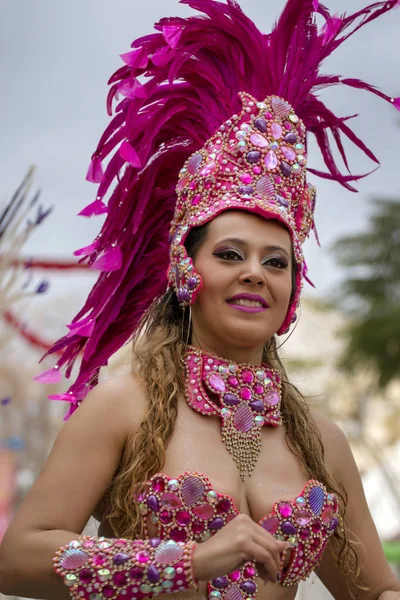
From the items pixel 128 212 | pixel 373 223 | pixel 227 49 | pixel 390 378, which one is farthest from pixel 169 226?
pixel 373 223

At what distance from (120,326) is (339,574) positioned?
1010 millimetres

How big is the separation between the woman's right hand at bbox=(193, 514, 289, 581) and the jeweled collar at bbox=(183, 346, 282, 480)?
Answer: 0.41 m

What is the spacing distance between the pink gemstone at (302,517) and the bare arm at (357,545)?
319 millimetres

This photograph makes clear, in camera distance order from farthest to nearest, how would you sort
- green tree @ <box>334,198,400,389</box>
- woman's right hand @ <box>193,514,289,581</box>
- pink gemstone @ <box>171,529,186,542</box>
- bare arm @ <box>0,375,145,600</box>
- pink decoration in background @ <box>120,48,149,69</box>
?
1. green tree @ <box>334,198,400,389</box>
2. pink decoration in background @ <box>120,48,149,69</box>
3. pink gemstone @ <box>171,529,186,542</box>
4. bare arm @ <box>0,375,145,600</box>
5. woman's right hand @ <box>193,514,289,581</box>

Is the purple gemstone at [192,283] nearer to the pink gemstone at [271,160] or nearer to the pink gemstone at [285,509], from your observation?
the pink gemstone at [271,160]

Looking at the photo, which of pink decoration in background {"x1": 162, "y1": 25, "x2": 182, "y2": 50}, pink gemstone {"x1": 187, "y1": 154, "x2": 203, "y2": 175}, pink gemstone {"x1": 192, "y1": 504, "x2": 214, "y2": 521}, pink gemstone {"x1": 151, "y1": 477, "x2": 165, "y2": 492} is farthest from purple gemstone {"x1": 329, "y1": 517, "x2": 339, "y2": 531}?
pink decoration in background {"x1": 162, "y1": 25, "x2": 182, "y2": 50}

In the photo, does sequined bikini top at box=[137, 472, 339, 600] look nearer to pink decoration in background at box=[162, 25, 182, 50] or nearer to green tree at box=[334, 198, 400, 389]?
pink decoration in background at box=[162, 25, 182, 50]

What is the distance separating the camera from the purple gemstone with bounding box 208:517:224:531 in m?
2.34

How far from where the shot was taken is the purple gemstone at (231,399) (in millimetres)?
2547

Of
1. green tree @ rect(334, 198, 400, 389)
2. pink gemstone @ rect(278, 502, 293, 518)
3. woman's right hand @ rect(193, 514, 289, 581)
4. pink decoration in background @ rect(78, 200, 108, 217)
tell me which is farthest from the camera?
green tree @ rect(334, 198, 400, 389)

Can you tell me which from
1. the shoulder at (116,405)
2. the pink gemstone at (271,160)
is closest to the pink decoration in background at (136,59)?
the pink gemstone at (271,160)

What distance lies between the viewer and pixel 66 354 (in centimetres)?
290

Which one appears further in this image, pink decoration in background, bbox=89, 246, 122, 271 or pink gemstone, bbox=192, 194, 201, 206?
pink decoration in background, bbox=89, 246, 122, 271

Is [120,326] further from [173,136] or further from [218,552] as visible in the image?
[218,552]
